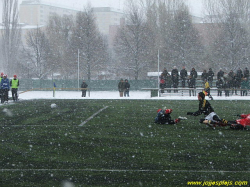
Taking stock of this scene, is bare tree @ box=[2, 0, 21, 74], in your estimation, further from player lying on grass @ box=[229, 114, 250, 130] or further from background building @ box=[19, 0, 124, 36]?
background building @ box=[19, 0, 124, 36]

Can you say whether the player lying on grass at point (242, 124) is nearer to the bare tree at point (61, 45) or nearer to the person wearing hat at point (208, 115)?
the person wearing hat at point (208, 115)

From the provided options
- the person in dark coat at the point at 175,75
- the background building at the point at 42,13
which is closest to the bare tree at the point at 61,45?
the person in dark coat at the point at 175,75

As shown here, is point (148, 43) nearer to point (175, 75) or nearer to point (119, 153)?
point (175, 75)

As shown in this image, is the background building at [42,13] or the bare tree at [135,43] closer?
the bare tree at [135,43]

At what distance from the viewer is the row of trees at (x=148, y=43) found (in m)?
49.5

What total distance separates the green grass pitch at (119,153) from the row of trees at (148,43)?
3674cm

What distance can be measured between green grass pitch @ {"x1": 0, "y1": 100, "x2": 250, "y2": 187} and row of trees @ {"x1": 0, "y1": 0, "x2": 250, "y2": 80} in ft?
121

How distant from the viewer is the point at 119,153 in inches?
349

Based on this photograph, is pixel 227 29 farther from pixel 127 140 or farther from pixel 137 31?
pixel 127 140

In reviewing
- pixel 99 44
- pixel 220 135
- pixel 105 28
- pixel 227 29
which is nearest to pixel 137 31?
pixel 99 44

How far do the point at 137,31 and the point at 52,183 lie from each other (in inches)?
1871

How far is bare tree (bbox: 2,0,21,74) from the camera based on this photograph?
59438 mm

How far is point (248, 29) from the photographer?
170 ft

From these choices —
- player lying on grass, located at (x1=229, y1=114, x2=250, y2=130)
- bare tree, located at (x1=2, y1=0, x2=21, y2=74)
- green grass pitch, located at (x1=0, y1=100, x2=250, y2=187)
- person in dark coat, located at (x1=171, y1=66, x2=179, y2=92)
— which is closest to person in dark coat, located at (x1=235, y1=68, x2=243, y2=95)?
person in dark coat, located at (x1=171, y1=66, x2=179, y2=92)
